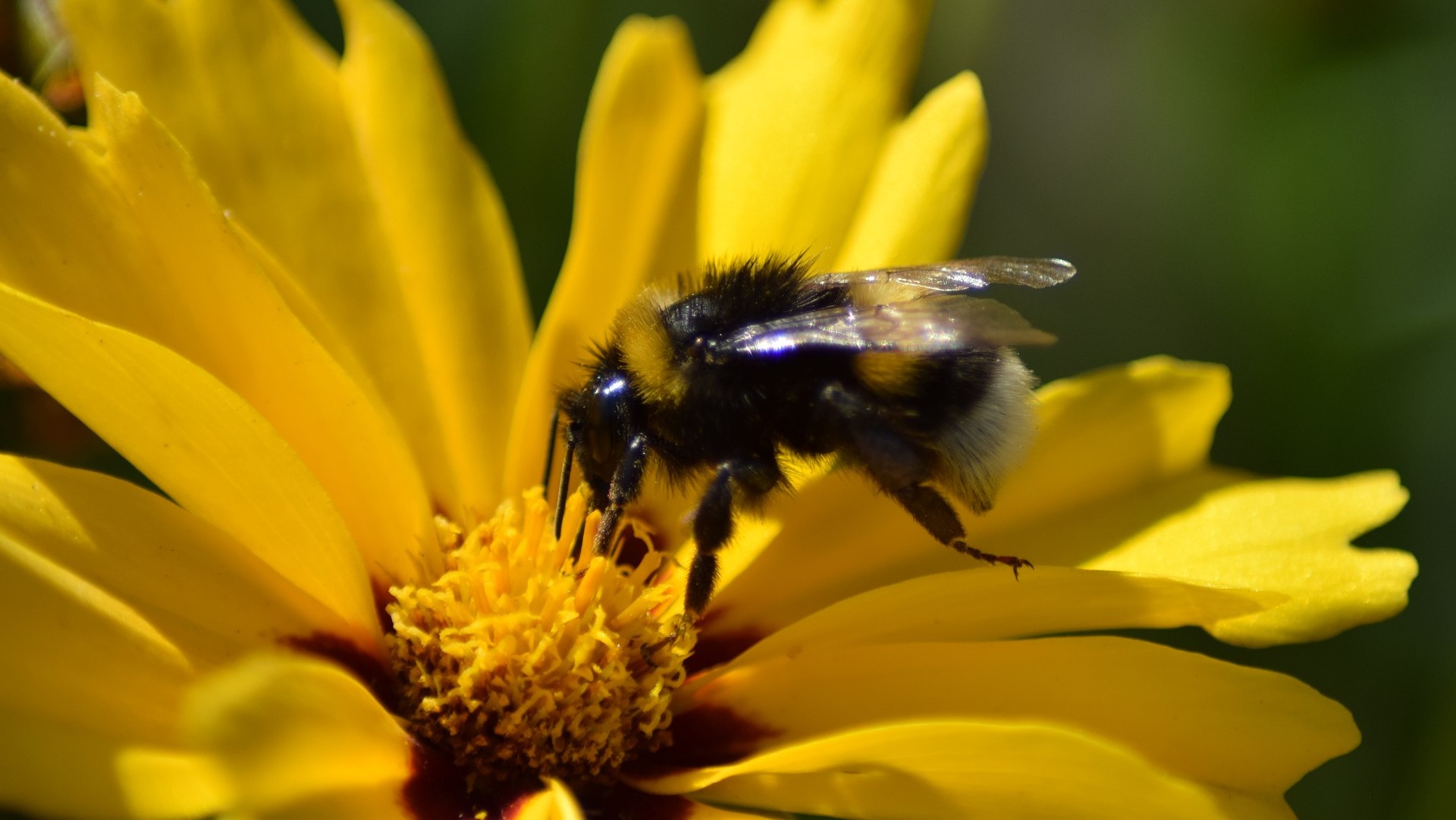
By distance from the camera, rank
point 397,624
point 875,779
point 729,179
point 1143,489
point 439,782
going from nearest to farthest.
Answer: point 875,779, point 439,782, point 397,624, point 1143,489, point 729,179

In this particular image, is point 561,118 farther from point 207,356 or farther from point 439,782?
point 439,782

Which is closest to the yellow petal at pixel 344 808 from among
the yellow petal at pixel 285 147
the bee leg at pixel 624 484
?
the bee leg at pixel 624 484

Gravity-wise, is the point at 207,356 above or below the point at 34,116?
below

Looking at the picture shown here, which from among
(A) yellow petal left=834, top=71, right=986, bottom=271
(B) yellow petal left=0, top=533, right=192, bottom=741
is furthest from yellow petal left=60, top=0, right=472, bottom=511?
(A) yellow petal left=834, top=71, right=986, bottom=271

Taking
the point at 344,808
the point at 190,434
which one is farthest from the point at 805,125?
the point at 344,808

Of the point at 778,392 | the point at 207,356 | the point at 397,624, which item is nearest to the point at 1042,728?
the point at 778,392

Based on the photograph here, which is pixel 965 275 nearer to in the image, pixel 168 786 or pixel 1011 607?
pixel 1011 607

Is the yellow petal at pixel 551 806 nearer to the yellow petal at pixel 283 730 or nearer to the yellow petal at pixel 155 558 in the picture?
the yellow petal at pixel 283 730
